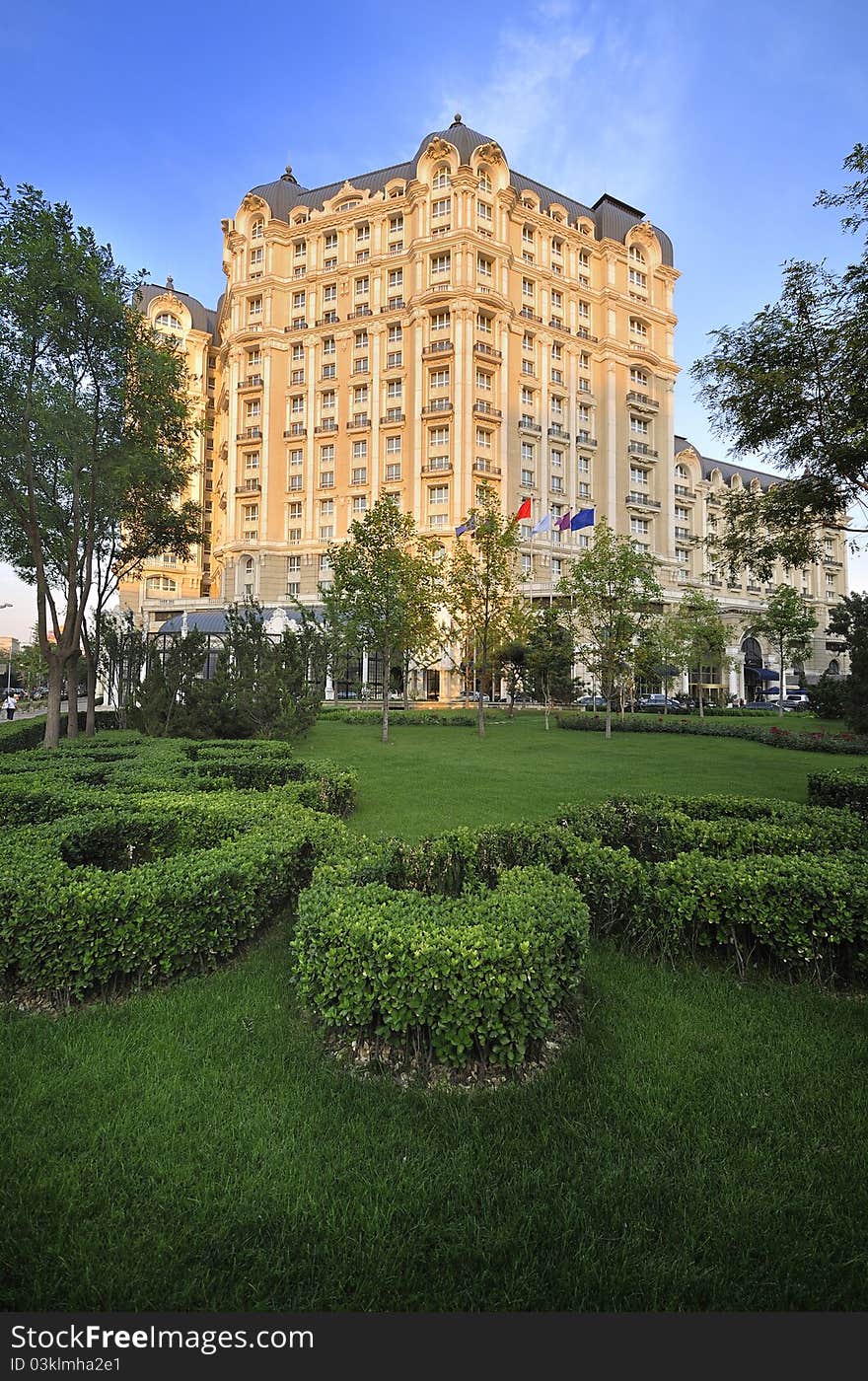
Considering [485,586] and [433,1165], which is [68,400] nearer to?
[485,586]

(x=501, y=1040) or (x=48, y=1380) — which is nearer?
(x=48, y=1380)

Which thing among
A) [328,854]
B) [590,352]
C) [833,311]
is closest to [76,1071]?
[328,854]

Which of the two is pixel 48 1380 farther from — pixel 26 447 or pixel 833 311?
pixel 26 447

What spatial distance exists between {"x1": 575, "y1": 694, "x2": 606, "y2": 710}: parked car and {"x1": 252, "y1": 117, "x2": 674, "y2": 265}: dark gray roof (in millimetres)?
45900

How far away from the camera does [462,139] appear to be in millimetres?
51125

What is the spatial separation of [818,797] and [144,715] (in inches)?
598

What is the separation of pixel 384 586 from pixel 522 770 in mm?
9165

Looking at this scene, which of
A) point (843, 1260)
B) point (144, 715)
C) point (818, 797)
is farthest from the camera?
point (144, 715)

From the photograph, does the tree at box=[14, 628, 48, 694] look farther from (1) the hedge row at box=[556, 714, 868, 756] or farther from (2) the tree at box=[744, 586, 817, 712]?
(2) the tree at box=[744, 586, 817, 712]

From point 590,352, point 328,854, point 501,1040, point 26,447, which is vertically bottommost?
point 501,1040

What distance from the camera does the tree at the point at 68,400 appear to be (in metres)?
12.2

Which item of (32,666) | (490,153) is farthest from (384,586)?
(490,153)

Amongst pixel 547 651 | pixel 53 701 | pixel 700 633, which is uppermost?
pixel 700 633

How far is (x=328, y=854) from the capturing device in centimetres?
495
